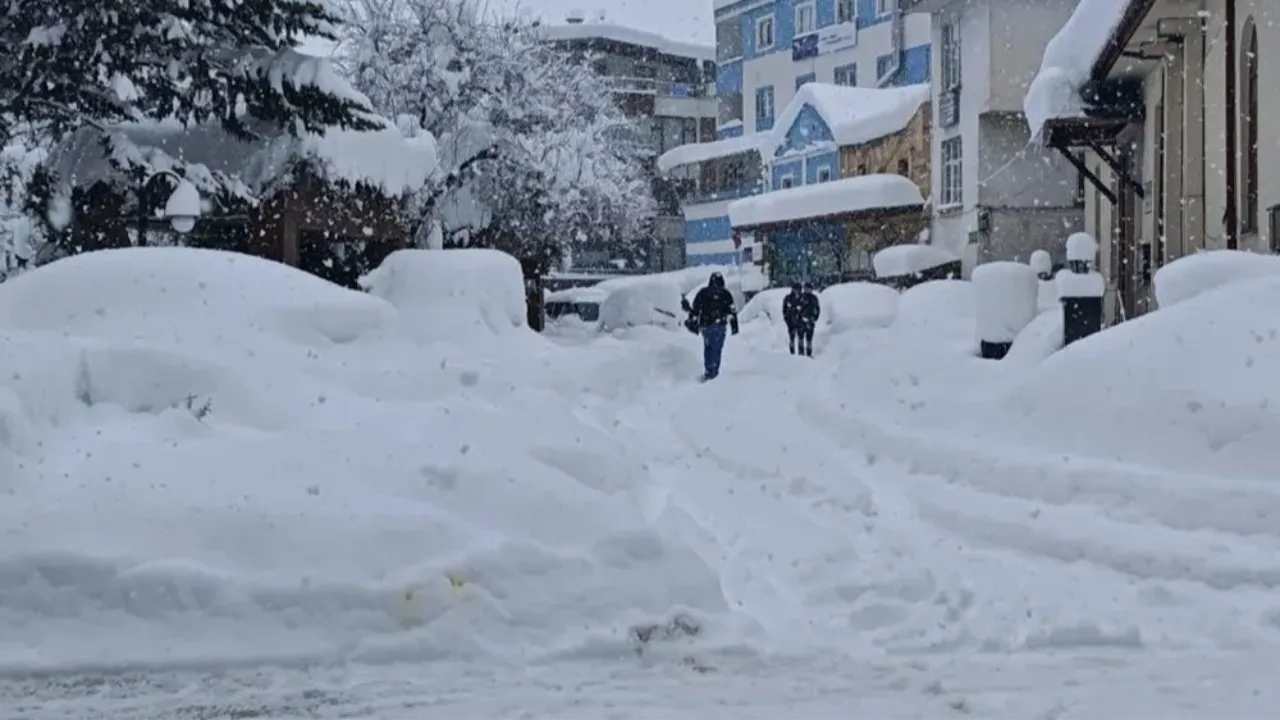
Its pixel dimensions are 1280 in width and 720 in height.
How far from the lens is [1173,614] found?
19.8 ft

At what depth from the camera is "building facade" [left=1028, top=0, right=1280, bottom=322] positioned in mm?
15500

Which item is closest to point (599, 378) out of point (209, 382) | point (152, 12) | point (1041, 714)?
point (152, 12)

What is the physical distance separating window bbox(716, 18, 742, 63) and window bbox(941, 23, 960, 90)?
21392 mm

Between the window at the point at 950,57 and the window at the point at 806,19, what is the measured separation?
17.0 metres

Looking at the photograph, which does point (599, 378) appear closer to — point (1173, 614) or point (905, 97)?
point (1173, 614)

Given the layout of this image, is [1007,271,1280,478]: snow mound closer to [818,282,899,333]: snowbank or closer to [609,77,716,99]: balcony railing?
[818,282,899,333]: snowbank

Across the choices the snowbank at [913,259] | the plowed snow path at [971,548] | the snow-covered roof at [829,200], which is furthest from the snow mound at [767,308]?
the plowed snow path at [971,548]

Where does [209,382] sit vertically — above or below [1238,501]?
above

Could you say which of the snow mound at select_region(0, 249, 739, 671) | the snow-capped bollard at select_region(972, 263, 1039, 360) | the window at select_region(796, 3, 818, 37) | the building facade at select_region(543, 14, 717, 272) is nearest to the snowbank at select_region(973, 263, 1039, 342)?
the snow-capped bollard at select_region(972, 263, 1039, 360)

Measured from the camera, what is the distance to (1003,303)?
18234mm

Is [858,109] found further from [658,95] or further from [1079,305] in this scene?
[1079,305]

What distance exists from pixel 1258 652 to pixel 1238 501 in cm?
223

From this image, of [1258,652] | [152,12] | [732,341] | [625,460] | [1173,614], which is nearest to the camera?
[1258,652]

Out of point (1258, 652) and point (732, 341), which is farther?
point (732, 341)
